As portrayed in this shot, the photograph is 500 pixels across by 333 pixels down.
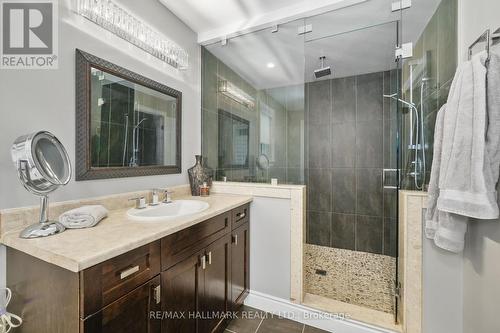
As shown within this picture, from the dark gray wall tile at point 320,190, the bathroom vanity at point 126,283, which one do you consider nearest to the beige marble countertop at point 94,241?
the bathroom vanity at point 126,283

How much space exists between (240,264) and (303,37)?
202 centimetres

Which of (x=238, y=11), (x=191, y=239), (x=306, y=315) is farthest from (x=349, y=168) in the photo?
(x=191, y=239)

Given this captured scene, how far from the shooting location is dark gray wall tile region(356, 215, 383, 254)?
275cm

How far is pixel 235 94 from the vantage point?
216 cm

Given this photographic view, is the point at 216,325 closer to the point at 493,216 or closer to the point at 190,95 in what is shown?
the point at 493,216

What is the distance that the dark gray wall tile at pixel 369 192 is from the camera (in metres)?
2.75

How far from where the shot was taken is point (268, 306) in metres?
1.81

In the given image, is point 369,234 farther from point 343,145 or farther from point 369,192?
point 343,145

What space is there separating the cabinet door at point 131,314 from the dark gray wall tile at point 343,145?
103 inches

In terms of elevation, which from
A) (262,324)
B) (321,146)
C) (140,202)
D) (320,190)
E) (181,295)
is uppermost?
(321,146)

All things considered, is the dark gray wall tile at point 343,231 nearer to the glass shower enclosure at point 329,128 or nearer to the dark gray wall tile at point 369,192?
the glass shower enclosure at point 329,128

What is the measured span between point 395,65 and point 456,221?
1283 mm

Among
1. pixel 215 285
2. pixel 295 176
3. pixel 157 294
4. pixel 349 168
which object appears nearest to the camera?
pixel 157 294

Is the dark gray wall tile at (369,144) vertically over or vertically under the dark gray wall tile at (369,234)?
over
